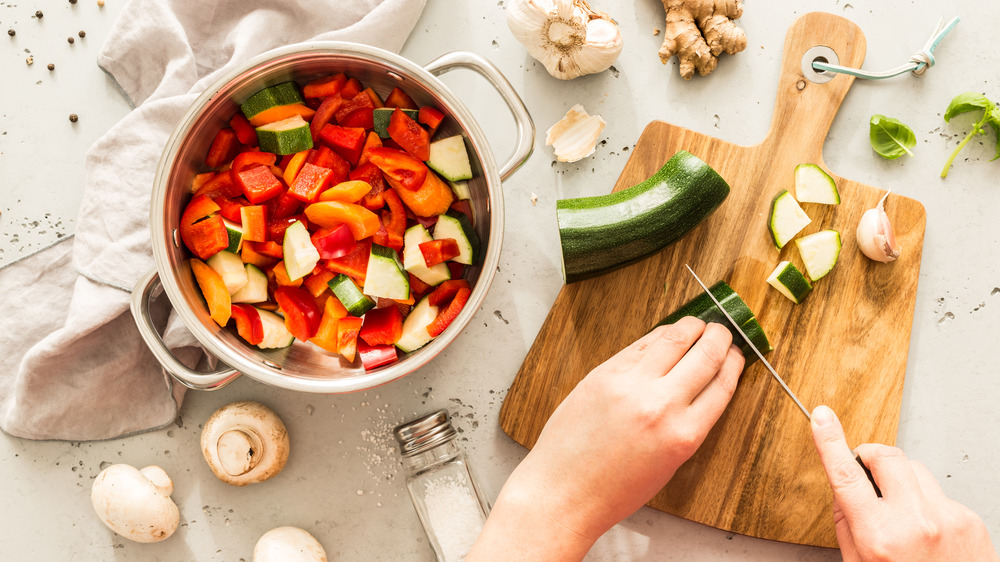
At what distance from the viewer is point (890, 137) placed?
1.83 meters

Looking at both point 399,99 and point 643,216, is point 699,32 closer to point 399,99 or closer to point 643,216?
point 643,216

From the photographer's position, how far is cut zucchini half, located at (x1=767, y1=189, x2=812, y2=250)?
1.71 m

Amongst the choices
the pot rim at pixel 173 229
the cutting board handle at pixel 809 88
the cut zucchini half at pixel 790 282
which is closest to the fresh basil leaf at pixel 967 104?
the cutting board handle at pixel 809 88

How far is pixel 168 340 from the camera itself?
5.58 ft

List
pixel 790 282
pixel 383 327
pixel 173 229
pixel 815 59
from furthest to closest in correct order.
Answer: pixel 815 59
pixel 790 282
pixel 383 327
pixel 173 229

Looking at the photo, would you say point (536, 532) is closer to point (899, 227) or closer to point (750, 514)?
point (750, 514)

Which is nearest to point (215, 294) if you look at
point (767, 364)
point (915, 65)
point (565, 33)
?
point (565, 33)

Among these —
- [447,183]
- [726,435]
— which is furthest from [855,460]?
[447,183]

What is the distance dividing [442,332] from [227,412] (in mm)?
746

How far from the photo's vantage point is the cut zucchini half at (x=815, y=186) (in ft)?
5.66

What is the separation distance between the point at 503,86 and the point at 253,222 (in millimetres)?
714

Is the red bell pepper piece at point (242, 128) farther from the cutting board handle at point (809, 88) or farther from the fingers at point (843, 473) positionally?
the fingers at point (843, 473)

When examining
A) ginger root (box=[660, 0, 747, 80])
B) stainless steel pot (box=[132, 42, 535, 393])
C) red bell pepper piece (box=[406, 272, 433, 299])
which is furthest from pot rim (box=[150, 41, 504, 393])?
ginger root (box=[660, 0, 747, 80])

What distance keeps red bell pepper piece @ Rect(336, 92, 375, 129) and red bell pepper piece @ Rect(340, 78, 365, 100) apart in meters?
0.02
